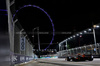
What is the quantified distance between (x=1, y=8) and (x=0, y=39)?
57 centimetres

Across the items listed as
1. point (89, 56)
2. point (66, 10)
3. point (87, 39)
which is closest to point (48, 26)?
point (87, 39)

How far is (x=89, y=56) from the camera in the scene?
48.8 ft

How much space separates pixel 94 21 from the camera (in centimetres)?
3030

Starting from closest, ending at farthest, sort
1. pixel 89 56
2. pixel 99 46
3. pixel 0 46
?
pixel 0 46, pixel 89 56, pixel 99 46

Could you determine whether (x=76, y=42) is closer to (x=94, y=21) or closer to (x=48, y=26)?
(x=48, y=26)

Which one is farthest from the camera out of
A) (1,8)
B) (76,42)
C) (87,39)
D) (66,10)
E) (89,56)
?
(76,42)

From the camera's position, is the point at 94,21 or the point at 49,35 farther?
the point at 49,35

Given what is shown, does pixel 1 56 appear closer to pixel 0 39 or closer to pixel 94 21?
pixel 0 39

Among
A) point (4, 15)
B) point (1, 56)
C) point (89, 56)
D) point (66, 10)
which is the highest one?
point (66, 10)

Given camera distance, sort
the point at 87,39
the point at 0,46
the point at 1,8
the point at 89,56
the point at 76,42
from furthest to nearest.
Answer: the point at 76,42, the point at 87,39, the point at 89,56, the point at 1,8, the point at 0,46

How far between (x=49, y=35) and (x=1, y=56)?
4658cm

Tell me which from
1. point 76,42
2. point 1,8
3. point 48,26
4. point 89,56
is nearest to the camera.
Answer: point 1,8

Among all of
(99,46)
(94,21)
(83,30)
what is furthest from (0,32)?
(83,30)

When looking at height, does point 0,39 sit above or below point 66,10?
below
